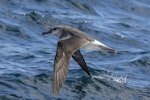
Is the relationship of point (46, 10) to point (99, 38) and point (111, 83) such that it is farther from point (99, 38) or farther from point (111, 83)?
point (111, 83)

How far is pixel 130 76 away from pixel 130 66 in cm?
61

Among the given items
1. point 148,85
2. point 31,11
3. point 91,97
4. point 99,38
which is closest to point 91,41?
point 91,97

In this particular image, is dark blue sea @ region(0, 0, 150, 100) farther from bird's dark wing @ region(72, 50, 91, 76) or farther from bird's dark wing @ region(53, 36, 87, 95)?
bird's dark wing @ region(53, 36, 87, 95)

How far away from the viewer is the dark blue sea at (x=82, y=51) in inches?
368

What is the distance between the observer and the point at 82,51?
38.5 ft

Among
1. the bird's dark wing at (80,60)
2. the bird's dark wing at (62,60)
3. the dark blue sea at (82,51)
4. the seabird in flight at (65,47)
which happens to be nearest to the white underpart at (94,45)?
the seabird in flight at (65,47)


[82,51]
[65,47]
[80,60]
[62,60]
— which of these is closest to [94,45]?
[65,47]

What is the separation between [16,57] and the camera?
1059cm

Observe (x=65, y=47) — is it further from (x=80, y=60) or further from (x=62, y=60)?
(x=80, y=60)

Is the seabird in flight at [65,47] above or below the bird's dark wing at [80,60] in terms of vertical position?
above

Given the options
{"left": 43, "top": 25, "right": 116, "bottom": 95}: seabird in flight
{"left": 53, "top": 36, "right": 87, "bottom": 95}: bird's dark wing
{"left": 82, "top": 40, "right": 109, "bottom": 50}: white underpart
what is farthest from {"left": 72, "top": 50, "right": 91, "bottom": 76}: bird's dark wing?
{"left": 53, "top": 36, "right": 87, "bottom": 95}: bird's dark wing

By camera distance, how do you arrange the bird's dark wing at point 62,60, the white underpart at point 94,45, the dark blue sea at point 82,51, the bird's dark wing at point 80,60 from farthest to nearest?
the bird's dark wing at point 80,60
the dark blue sea at point 82,51
the white underpart at point 94,45
the bird's dark wing at point 62,60

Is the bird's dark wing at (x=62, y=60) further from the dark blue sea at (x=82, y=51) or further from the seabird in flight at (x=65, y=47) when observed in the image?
the dark blue sea at (x=82, y=51)

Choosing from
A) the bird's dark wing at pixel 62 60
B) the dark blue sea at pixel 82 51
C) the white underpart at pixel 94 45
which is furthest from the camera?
the dark blue sea at pixel 82 51
